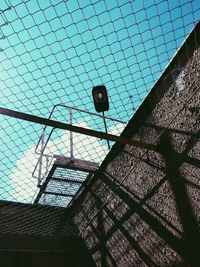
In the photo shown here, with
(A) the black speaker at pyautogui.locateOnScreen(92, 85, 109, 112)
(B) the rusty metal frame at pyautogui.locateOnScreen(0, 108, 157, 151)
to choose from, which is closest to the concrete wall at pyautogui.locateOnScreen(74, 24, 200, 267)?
(B) the rusty metal frame at pyautogui.locateOnScreen(0, 108, 157, 151)

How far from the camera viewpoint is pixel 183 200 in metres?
2.10

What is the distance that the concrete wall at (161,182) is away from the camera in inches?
81.8

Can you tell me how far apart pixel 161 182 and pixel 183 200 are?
0.30 meters

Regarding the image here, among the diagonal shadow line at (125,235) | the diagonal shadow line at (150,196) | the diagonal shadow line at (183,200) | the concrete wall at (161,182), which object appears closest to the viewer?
the diagonal shadow line at (183,200)

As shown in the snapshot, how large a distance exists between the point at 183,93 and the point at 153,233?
42.0 inches

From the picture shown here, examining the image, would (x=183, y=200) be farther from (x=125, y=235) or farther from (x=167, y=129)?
(x=125, y=235)

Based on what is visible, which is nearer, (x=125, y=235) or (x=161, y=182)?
(x=161, y=182)

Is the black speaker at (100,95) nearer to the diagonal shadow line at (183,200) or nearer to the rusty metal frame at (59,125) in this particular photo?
the rusty metal frame at (59,125)

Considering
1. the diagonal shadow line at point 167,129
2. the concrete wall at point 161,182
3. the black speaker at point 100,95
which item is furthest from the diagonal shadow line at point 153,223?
the black speaker at point 100,95

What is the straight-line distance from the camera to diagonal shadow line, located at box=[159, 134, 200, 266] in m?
1.98

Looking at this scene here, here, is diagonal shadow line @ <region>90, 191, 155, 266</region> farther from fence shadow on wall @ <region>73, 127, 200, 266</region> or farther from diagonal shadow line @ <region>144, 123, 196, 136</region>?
diagonal shadow line @ <region>144, 123, 196, 136</region>

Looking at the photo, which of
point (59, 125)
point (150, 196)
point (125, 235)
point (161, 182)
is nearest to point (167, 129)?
point (161, 182)

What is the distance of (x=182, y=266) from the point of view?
2037mm

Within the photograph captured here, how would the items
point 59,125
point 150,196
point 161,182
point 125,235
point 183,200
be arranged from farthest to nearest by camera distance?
point 125,235 < point 150,196 < point 161,182 < point 59,125 < point 183,200
